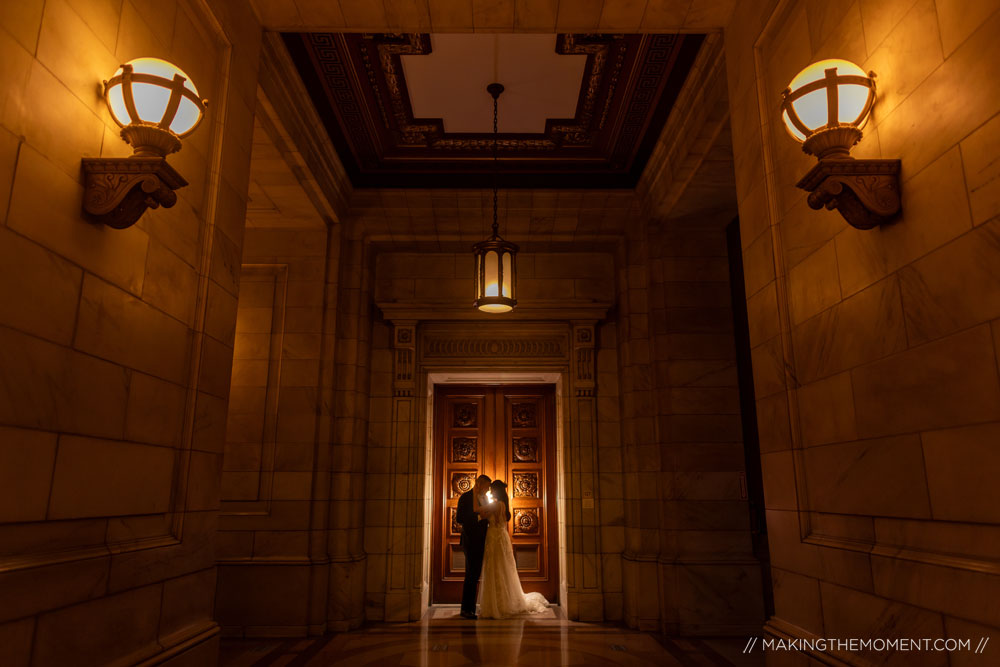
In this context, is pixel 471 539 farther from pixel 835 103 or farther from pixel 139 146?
pixel 835 103

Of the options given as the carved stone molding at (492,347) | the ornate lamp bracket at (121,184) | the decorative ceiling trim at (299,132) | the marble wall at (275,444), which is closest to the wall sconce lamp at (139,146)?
the ornate lamp bracket at (121,184)

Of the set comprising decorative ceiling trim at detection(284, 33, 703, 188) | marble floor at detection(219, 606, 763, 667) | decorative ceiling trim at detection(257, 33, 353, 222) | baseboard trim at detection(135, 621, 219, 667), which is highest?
decorative ceiling trim at detection(284, 33, 703, 188)

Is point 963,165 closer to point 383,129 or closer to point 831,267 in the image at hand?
point 831,267

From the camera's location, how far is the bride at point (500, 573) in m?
6.94

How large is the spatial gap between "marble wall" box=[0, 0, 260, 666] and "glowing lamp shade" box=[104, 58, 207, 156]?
0.33 ft

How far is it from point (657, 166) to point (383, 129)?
9.10ft

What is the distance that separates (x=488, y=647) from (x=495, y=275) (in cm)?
338

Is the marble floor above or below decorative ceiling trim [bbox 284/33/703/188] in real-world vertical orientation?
below

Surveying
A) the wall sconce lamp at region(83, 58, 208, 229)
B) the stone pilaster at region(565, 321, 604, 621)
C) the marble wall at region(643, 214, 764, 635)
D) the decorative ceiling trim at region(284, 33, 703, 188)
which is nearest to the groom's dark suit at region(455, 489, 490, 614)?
the stone pilaster at region(565, 321, 604, 621)

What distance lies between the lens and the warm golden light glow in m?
2.32

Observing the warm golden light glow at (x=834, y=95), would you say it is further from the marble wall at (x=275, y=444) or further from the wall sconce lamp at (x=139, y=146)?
the marble wall at (x=275, y=444)

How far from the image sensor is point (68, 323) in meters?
2.21

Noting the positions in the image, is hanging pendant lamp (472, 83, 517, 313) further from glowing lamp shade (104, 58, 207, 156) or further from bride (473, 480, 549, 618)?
glowing lamp shade (104, 58, 207, 156)

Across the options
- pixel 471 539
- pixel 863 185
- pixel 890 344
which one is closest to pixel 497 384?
pixel 471 539
